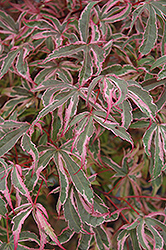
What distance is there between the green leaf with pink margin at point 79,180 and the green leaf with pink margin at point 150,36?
0.95ft

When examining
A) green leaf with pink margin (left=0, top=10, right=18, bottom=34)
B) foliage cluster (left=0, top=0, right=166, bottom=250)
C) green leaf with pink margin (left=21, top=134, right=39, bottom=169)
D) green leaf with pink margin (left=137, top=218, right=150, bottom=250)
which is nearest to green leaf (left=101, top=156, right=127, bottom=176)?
foliage cluster (left=0, top=0, right=166, bottom=250)

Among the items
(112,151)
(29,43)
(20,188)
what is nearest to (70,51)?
(29,43)

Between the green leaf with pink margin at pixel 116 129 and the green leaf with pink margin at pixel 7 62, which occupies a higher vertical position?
the green leaf with pink margin at pixel 7 62

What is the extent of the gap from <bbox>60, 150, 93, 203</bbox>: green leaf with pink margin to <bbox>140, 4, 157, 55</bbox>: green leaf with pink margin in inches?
11.4

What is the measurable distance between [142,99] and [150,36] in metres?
0.16

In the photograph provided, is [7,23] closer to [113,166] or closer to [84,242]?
[113,166]

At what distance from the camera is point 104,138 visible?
85 cm

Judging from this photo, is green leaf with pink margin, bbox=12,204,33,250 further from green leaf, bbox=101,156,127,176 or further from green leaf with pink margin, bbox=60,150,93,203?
green leaf, bbox=101,156,127,176

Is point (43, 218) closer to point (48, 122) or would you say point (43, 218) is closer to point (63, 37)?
point (48, 122)

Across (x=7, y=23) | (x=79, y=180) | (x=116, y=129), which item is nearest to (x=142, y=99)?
(x=116, y=129)

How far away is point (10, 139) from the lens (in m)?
0.54

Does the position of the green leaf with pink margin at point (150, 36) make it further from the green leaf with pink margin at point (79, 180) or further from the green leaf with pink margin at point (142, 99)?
the green leaf with pink margin at point (79, 180)

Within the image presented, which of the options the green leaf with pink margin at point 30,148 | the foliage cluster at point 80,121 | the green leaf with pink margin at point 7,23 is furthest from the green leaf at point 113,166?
the green leaf with pink margin at point 7,23

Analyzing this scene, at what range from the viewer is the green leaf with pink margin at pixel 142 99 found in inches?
19.0
